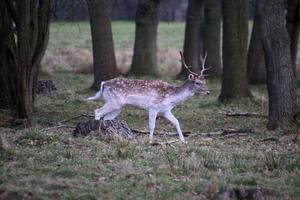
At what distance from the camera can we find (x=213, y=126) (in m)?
15.6

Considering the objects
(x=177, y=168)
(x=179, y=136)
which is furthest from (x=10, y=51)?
(x=177, y=168)

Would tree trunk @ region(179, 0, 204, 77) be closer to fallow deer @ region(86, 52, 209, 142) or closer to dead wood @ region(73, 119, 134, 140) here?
fallow deer @ region(86, 52, 209, 142)

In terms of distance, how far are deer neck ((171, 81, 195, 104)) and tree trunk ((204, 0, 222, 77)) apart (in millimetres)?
12632

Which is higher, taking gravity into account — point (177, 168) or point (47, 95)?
point (177, 168)

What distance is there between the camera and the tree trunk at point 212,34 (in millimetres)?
26641

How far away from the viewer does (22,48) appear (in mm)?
13922

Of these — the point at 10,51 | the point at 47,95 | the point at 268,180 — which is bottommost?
the point at 47,95

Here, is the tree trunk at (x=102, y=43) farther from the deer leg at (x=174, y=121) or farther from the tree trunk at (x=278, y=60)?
the deer leg at (x=174, y=121)

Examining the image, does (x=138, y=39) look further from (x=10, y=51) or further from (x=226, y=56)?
(x=10, y=51)

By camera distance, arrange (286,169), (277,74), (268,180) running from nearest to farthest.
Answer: (268,180) < (286,169) < (277,74)

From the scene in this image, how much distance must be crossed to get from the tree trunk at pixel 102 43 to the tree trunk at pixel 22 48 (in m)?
5.78

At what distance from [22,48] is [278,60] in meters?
5.22

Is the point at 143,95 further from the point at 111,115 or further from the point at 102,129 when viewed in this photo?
the point at 102,129

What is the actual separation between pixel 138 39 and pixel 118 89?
13.6m
